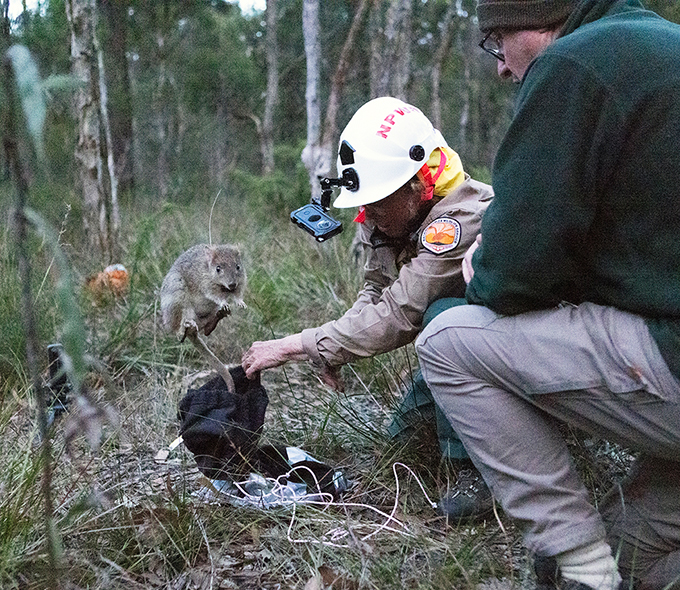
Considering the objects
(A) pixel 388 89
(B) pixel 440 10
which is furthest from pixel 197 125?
(A) pixel 388 89

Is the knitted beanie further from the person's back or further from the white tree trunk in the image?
the white tree trunk

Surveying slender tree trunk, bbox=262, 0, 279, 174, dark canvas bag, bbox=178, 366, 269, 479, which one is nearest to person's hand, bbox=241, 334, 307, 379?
dark canvas bag, bbox=178, 366, 269, 479

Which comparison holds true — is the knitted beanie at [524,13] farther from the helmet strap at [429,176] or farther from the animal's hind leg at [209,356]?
the animal's hind leg at [209,356]

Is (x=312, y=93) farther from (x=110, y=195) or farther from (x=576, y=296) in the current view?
(x=576, y=296)

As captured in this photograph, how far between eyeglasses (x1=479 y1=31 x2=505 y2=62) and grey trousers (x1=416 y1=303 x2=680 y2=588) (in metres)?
0.91

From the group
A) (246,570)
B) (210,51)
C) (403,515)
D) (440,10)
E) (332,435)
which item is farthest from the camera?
(210,51)

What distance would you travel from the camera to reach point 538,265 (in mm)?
2193

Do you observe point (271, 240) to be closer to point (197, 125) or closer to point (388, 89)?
point (388, 89)

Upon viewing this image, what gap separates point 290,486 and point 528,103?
6.18 feet

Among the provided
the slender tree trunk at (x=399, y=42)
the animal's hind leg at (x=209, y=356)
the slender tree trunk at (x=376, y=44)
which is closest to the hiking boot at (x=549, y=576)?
the animal's hind leg at (x=209, y=356)

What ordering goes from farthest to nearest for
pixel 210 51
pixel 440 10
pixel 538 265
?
pixel 210 51
pixel 440 10
pixel 538 265

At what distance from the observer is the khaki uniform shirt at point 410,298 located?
10.2 ft

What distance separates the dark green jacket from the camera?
2.02 metres

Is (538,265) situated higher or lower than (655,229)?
lower
